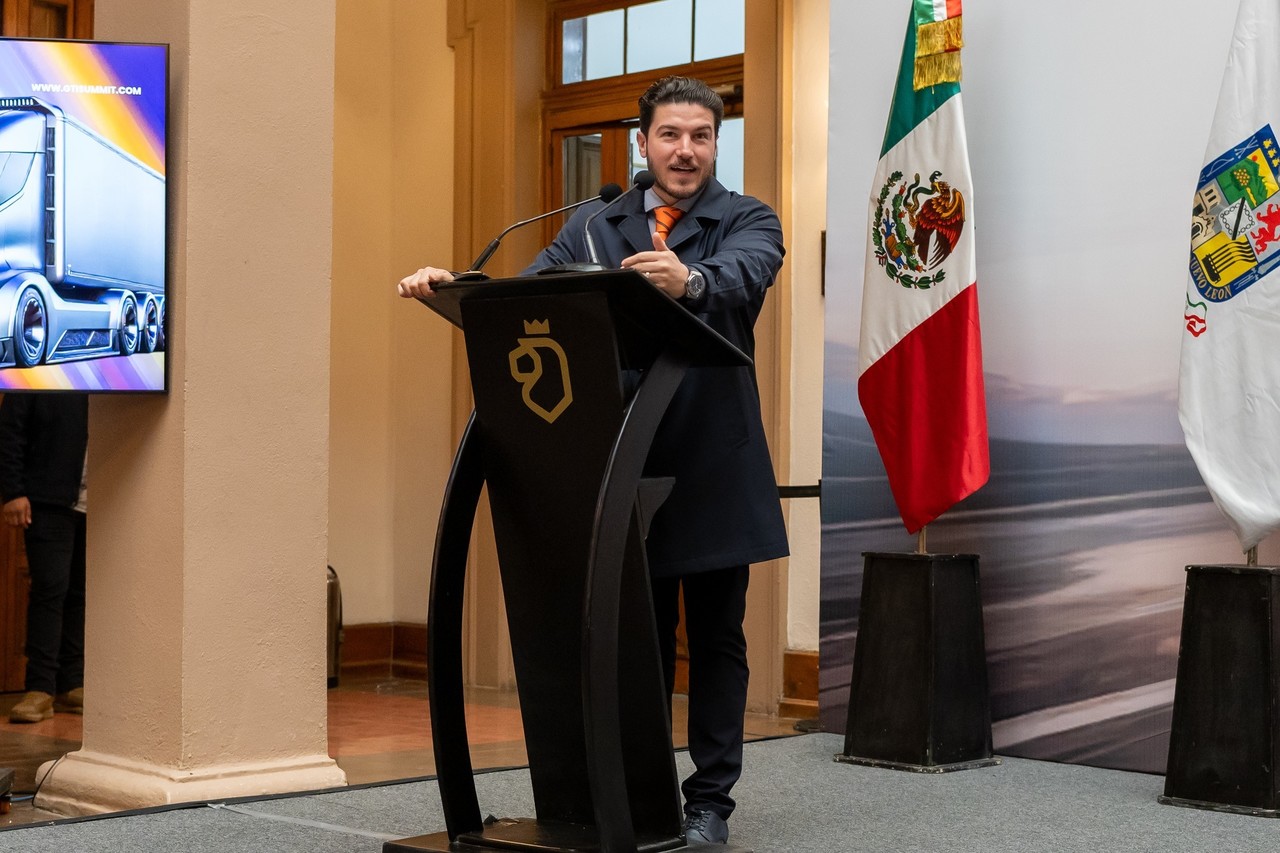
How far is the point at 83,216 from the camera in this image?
3.31 metres

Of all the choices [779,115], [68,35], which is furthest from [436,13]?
[779,115]

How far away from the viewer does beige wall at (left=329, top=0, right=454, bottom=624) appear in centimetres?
632

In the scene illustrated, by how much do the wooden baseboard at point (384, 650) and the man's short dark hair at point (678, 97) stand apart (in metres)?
4.03

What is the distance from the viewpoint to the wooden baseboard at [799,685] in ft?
16.5

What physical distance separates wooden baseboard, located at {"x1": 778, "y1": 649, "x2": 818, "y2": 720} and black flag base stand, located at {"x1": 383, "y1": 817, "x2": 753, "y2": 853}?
8.72 ft

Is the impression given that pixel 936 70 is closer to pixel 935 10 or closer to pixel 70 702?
pixel 935 10

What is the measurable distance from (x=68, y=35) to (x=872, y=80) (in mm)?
3214

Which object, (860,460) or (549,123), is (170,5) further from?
(549,123)

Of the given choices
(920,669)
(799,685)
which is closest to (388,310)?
(799,685)

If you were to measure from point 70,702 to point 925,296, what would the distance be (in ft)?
10.5

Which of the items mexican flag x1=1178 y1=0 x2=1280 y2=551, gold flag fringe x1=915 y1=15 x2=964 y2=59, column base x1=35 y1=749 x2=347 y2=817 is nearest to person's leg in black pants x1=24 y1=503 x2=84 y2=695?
column base x1=35 y1=749 x2=347 y2=817

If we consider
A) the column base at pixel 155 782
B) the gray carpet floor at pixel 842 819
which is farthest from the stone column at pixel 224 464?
the gray carpet floor at pixel 842 819

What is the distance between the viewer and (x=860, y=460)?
4.23 metres

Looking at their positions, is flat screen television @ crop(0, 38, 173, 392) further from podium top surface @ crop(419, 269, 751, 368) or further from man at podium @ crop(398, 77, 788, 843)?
podium top surface @ crop(419, 269, 751, 368)
